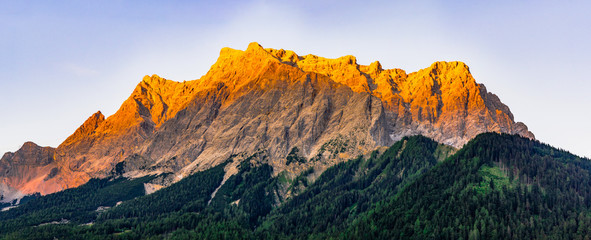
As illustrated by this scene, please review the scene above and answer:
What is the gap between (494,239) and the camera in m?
200

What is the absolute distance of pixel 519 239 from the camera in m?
197

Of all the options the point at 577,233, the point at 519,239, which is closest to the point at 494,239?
the point at 519,239

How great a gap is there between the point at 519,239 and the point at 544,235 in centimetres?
953

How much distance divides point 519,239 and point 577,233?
2170cm

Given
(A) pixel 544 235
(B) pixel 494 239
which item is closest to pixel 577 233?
(A) pixel 544 235

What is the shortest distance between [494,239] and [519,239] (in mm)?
8701

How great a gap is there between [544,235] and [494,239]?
1797 centimetres

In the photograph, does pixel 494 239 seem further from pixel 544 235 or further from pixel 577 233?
pixel 577 233

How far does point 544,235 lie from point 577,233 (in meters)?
12.2

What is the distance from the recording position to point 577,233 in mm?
197625

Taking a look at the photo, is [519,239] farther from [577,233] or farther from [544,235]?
[577,233]

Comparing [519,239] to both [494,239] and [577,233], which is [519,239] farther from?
[577,233]
